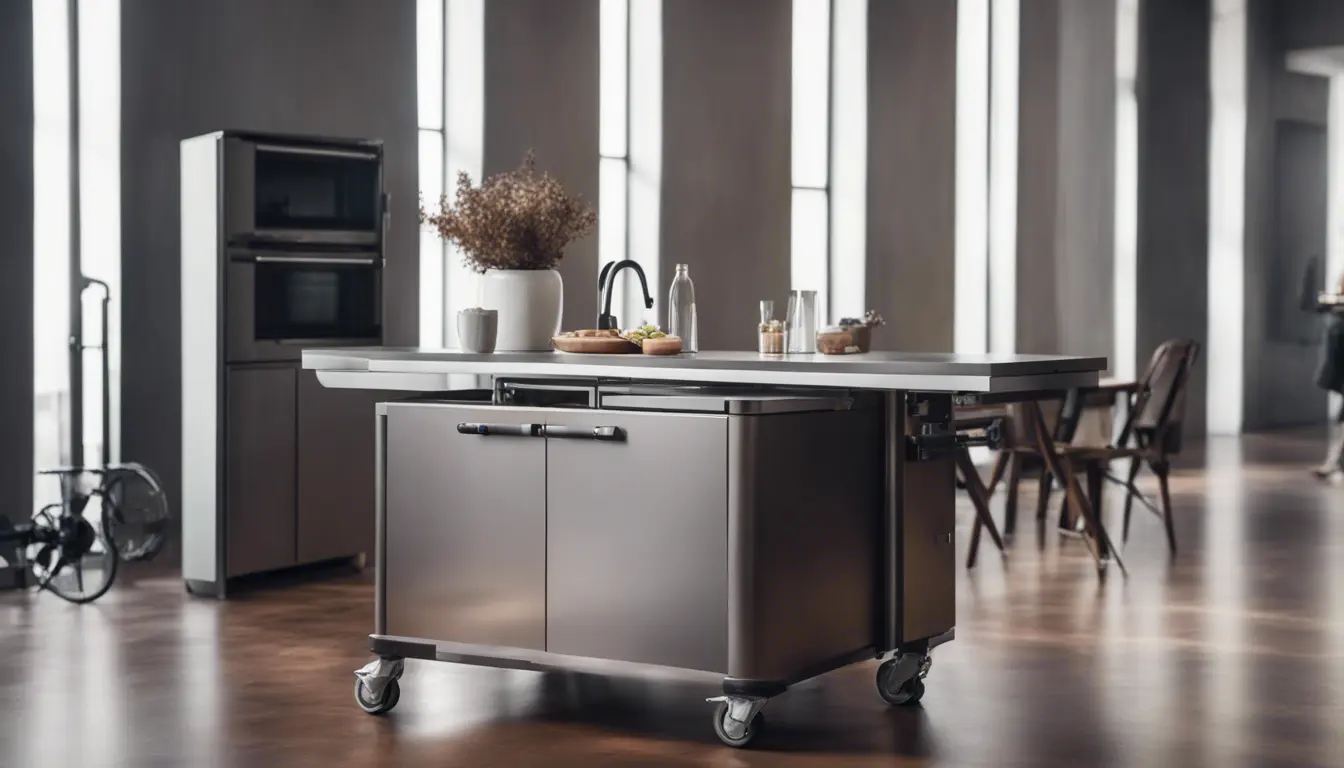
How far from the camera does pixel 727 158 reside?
10312 mm

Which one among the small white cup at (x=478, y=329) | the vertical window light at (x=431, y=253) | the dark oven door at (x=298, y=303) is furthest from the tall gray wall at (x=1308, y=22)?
the small white cup at (x=478, y=329)

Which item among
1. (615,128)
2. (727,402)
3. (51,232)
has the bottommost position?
(727,402)

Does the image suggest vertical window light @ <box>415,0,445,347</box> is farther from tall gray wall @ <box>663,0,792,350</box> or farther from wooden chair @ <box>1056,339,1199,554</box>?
wooden chair @ <box>1056,339,1199,554</box>

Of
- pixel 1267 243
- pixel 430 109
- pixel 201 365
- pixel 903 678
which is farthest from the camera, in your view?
pixel 1267 243

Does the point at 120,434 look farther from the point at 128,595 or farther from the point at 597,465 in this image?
the point at 597,465

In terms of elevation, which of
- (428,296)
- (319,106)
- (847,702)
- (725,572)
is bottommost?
(847,702)

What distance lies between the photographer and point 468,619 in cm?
450

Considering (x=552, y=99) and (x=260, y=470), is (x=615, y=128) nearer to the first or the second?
(x=552, y=99)

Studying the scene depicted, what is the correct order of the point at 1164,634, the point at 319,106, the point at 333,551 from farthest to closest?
1. the point at 319,106
2. the point at 333,551
3. the point at 1164,634

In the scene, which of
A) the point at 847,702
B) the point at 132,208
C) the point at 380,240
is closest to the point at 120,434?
the point at 132,208

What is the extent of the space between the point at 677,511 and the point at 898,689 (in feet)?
2.95

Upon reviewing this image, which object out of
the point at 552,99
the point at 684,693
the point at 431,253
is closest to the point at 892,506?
the point at 684,693

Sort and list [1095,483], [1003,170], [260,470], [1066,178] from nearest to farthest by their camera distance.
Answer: [260,470], [1095,483], [1003,170], [1066,178]

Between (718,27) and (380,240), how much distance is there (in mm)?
3786
